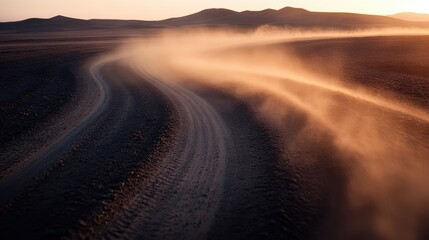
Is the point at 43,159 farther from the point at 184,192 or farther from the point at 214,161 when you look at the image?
the point at 214,161

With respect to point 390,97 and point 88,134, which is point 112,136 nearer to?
point 88,134

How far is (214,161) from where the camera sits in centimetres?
899

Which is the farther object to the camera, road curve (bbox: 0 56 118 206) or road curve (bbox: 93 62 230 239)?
road curve (bbox: 0 56 118 206)

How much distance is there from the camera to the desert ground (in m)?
6.20

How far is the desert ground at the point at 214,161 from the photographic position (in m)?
6.20

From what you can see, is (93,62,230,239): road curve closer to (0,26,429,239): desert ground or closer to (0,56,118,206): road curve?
(0,26,429,239): desert ground

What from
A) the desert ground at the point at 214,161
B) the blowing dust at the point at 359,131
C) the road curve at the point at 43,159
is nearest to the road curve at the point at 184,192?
the desert ground at the point at 214,161

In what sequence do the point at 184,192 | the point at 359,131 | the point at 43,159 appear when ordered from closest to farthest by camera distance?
the point at 184,192 → the point at 43,159 → the point at 359,131

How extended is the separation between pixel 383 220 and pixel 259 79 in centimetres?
1502

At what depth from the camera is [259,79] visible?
2061cm

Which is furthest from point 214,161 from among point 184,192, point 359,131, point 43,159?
point 359,131

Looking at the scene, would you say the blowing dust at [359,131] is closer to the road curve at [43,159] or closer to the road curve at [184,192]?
the road curve at [184,192]

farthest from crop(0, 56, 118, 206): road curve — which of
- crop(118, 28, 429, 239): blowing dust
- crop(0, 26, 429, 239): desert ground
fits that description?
crop(118, 28, 429, 239): blowing dust

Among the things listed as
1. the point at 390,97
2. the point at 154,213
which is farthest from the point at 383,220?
the point at 390,97
